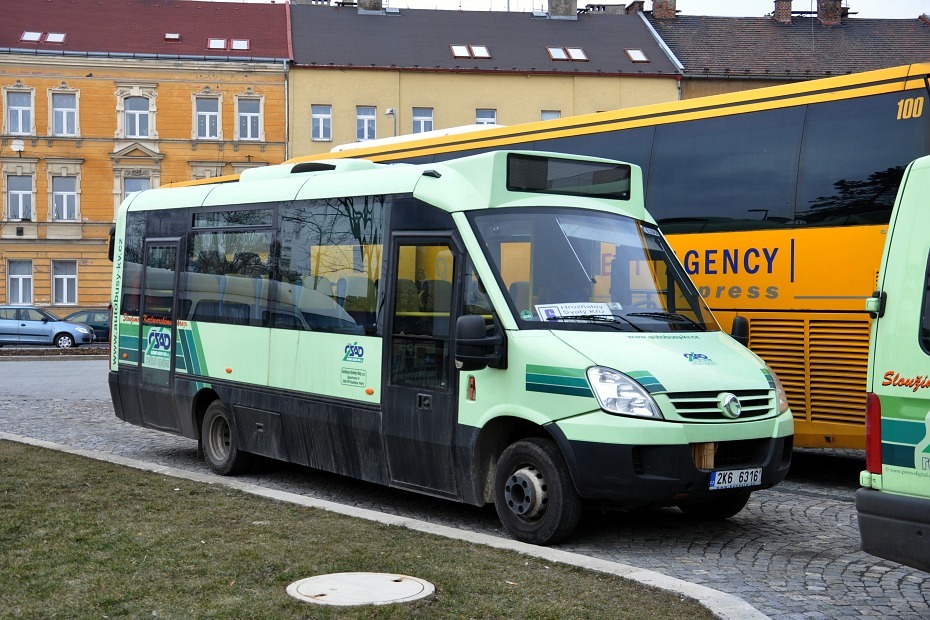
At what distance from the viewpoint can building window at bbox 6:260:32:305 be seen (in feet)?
162

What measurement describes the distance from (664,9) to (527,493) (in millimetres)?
49683

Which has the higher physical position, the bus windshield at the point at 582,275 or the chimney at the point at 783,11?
the chimney at the point at 783,11

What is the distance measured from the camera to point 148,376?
483 inches

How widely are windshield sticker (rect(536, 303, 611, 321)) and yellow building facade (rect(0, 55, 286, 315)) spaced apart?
43.4m

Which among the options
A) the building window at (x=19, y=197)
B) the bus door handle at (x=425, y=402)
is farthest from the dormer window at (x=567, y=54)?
the bus door handle at (x=425, y=402)

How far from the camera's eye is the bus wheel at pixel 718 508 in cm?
867

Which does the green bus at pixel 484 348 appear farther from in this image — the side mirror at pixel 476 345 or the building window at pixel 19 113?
the building window at pixel 19 113

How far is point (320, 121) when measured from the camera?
Result: 165 ft

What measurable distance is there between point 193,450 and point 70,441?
1.46m

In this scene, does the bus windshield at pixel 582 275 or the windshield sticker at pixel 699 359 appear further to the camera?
the bus windshield at pixel 582 275

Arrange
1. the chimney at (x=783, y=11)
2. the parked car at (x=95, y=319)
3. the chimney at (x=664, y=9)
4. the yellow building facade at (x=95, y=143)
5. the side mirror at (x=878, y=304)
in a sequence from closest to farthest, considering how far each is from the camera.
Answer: the side mirror at (x=878, y=304), the parked car at (x=95, y=319), the yellow building facade at (x=95, y=143), the chimney at (x=783, y=11), the chimney at (x=664, y=9)

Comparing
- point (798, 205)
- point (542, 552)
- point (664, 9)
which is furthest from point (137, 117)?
point (542, 552)

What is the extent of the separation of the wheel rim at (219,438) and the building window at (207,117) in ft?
133

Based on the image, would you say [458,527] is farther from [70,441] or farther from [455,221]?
[70,441]
